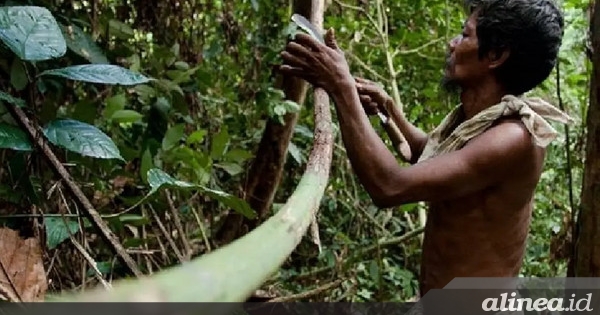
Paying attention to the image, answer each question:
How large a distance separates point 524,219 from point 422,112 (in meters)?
2.12

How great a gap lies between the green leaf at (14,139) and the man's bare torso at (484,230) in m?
0.99

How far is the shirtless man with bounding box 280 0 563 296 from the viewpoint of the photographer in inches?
63.5

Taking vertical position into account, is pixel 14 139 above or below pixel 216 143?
above

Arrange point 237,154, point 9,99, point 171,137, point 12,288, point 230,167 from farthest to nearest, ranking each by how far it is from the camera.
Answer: point 230,167 < point 237,154 < point 171,137 < point 9,99 < point 12,288

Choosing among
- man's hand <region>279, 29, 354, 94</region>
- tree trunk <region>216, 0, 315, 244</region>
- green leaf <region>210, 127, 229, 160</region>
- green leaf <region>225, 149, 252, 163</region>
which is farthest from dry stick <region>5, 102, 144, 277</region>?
tree trunk <region>216, 0, 315, 244</region>

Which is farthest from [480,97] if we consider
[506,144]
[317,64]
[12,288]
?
[12,288]

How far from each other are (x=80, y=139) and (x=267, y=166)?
1.57m

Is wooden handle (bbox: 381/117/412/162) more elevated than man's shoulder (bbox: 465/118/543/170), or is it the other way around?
man's shoulder (bbox: 465/118/543/170)

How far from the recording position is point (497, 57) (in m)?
1.83

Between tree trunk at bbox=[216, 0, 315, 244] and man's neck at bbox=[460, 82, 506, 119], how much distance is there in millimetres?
905

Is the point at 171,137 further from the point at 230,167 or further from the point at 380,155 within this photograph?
the point at 380,155

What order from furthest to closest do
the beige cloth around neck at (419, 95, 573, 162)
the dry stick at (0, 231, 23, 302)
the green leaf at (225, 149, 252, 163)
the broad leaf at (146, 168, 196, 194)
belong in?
the green leaf at (225, 149, 252, 163) < the beige cloth around neck at (419, 95, 573, 162) < the broad leaf at (146, 168, 196, 194) < the dry stick at (0, 231, 23, 302)

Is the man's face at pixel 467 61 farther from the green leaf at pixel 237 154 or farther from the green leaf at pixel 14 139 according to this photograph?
the green leaf at pixel 14 139

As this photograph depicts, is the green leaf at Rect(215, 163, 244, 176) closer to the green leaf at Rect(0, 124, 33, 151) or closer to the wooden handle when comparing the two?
the wooden handle
